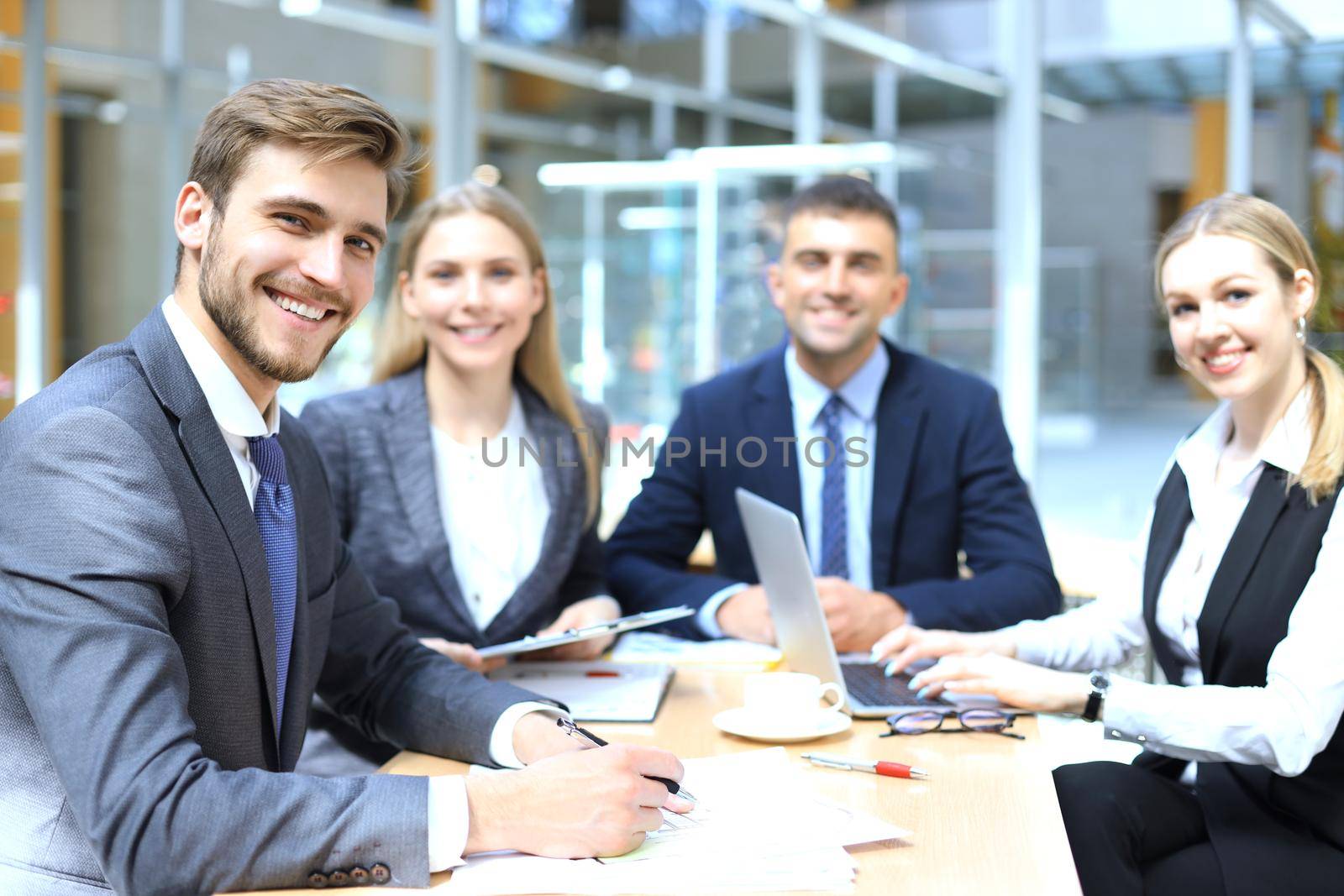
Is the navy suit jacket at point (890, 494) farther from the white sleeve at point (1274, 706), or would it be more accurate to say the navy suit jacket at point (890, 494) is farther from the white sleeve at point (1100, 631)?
the white sleeve at point (1274, 706)

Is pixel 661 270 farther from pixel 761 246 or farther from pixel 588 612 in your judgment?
pixel 588 612

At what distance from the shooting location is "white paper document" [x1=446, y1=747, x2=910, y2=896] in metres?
1.17

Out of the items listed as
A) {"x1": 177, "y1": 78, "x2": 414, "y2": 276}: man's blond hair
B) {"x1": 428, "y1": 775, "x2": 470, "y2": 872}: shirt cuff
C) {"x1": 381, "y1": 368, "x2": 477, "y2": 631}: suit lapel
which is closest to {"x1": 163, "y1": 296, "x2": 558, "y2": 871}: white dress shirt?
{"x1": 428, "y1": 775, "x2": 470, "y2": 872}: shirt cuff

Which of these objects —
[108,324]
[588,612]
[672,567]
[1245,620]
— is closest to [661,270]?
[108,324]

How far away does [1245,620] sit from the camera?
1880 mm

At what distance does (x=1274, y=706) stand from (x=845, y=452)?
1.16 m

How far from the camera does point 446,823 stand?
3.93 ft

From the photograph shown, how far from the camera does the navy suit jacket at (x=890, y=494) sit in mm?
2592

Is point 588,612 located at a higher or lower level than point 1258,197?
lower

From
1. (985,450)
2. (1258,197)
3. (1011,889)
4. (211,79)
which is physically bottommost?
(1011,889)

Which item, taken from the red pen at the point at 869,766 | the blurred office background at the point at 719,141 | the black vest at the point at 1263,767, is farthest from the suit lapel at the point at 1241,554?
the blurred office background at the point at 719,141

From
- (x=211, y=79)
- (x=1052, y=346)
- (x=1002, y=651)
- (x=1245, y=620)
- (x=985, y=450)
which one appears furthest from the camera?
(x=1052, y=346)

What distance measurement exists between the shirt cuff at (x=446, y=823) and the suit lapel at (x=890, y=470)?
61.5 inches

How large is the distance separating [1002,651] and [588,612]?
0.73 meters
